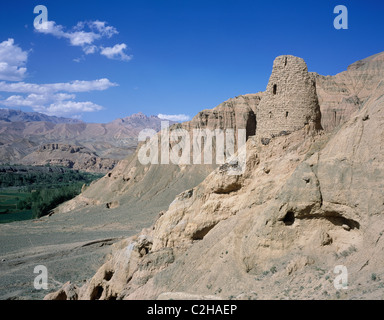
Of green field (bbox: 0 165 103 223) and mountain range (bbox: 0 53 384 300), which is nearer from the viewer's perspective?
mountain range (bbox: 0 53 384 300)

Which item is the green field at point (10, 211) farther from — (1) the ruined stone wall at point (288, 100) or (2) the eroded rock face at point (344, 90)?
(1) the ruined stone wall at point (288, 100)

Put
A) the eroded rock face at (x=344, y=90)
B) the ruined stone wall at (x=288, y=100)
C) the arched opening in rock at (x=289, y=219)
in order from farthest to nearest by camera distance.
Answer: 1. the eroded rock face at (x=344, y=90)
2. the ruined stone wall at (x=288, y=100)
3. the arched opening in rock at (x=289, y=219)

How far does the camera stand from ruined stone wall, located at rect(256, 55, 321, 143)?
11.9 metres

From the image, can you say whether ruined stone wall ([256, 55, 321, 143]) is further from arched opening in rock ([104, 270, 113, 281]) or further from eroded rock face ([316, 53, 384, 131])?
eroded rock face ([316, 53, 384, 131])

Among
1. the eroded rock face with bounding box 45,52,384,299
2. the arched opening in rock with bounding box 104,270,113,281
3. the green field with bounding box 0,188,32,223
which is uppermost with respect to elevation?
the eroded rock face with bounding box 45,52,384,299

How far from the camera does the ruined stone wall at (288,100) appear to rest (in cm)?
1188

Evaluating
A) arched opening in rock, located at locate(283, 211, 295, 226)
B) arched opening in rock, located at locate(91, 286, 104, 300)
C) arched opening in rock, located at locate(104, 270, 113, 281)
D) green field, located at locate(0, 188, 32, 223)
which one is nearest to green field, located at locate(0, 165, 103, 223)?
green field, located at locate(0, 188, 32, 223)

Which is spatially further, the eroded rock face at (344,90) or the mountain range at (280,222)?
the eroded rock face at (344,90)

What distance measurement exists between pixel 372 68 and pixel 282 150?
63172 millimetres

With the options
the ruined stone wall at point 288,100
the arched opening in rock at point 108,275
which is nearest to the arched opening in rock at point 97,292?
the arched opening in rock at point 108,275

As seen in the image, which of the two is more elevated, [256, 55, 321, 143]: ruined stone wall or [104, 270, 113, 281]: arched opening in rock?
[256, 55, 321, 143]: ruined stone wall

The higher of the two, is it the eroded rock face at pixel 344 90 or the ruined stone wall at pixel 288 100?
the eroded rock face at pixel 344 90

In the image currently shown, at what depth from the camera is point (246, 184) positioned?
1241 centimetres

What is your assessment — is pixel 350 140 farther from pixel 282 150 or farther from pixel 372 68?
pixel 372 68
